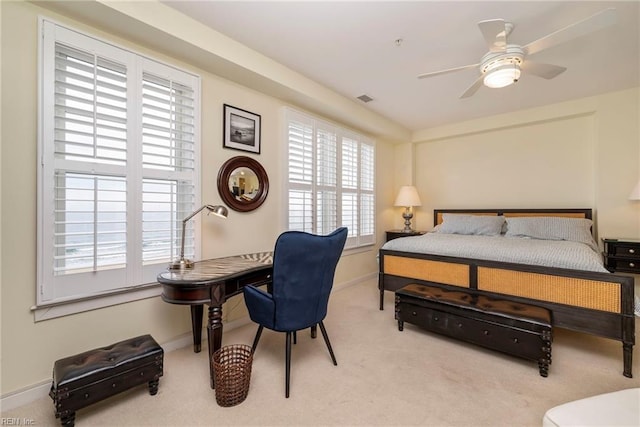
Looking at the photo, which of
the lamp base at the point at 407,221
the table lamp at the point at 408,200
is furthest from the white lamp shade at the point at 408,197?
the lamp base at the point at 407,221

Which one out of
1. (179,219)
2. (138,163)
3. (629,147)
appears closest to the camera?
(138,163)

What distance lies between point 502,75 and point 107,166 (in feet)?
10.5

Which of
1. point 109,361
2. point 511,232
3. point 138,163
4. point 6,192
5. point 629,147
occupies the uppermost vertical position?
point 629,147

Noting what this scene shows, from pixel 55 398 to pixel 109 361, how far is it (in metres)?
0.26

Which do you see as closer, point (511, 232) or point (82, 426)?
point (82, 426)

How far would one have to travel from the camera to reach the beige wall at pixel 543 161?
3578 millimetres

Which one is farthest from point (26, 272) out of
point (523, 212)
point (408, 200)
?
point (523, 212)

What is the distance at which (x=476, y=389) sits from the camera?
6.33ft

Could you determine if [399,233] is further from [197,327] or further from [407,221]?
[197,327]

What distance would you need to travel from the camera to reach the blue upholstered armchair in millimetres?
1824

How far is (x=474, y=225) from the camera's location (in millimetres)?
4109

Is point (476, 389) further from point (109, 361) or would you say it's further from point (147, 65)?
point (147, 65)

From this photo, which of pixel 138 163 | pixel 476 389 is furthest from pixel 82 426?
pixel 476 389

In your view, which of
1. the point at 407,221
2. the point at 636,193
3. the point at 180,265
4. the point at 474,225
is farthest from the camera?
the point at 407,221
